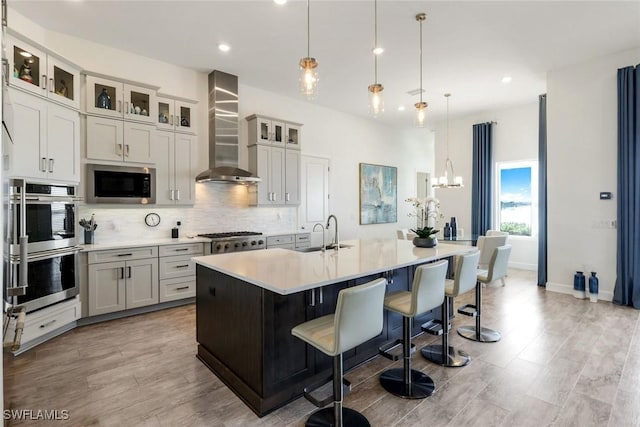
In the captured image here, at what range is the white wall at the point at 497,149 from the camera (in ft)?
22.3

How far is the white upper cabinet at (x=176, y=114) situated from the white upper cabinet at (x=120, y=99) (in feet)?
0.46

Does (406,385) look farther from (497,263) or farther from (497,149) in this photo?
(497,149)

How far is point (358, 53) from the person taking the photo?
449cm

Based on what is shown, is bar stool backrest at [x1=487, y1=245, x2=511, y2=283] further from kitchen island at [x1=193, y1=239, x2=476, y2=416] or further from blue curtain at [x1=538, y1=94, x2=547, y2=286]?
blue curtain at [x1=538, y1=94, x2=547, y2=286]

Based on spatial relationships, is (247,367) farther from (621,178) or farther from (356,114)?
(356,114)

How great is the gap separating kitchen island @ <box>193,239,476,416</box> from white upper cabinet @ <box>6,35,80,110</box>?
2436 mm

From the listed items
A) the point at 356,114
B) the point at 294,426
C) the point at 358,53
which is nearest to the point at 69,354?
the point at 294,426

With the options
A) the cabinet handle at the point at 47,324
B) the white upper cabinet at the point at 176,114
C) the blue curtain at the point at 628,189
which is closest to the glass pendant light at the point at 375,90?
the white upper cabinet at the point at 176,114

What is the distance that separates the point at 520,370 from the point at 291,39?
14.1ft

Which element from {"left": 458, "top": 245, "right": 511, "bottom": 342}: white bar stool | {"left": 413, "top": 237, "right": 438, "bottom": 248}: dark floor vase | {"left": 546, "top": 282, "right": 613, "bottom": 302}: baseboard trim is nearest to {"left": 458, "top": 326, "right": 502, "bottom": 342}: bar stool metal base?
{"left": 458, "top": 245, "right": 511, "bottom": 342}: white bar stool

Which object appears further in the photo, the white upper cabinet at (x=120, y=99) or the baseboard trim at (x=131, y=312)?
the white upper cabinet at (x=120, y=99)

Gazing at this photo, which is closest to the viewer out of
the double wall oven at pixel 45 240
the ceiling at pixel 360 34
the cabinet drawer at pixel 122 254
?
the double wall oven at pixel 45 240

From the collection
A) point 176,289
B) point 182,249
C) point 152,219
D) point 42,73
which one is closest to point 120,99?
point 42,73

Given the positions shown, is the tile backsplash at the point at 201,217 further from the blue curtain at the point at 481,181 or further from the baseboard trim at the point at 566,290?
the baseboard trim at the point at 566,290
